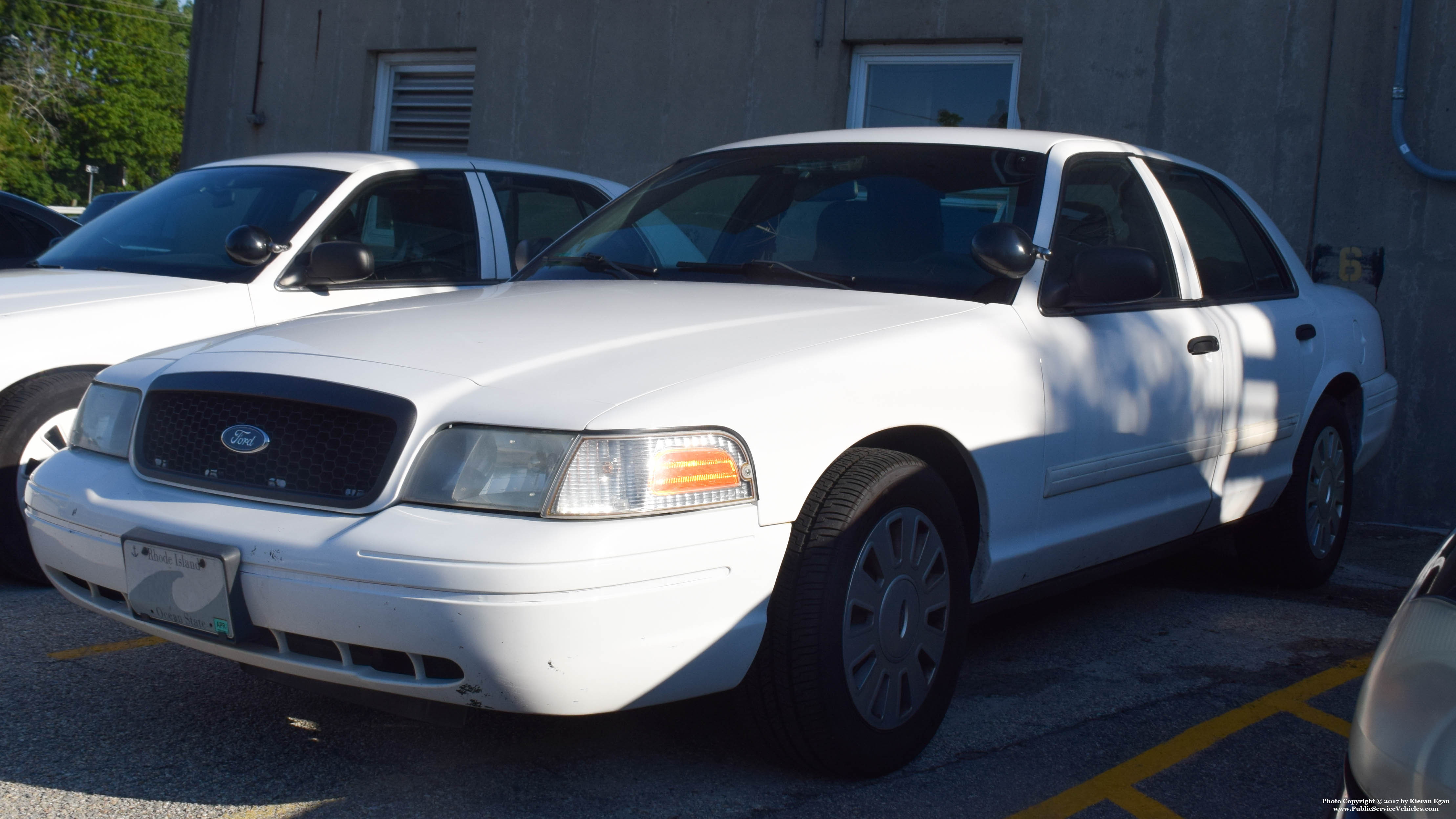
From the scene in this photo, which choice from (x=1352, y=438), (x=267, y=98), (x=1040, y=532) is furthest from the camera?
(x=267, y=98)

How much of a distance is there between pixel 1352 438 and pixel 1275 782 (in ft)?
8.69

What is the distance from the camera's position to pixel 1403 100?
681 cm

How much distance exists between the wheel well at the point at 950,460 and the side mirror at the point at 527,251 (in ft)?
5.57

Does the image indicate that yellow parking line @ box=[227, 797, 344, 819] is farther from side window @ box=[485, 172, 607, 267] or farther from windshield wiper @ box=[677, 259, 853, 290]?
side window @ box=[485, 172, 607, 267]

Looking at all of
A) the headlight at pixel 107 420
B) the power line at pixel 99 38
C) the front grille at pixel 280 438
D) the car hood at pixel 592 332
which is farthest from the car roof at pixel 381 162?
the power line at pixel 99 38

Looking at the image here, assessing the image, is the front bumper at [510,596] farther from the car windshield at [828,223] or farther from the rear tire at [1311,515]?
the rear tire at [1311,515]

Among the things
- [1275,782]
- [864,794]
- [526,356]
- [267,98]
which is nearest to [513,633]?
[526,356]

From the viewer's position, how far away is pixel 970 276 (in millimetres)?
3555

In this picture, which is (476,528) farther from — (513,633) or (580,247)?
(580,247)

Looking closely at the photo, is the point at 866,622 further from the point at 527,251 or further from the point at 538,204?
the point at 538,204

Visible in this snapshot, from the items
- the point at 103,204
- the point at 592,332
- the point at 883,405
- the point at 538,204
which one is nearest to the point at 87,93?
the point at 103,204

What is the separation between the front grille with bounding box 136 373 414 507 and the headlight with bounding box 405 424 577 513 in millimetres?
74

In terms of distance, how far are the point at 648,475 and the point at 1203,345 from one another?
231 cm

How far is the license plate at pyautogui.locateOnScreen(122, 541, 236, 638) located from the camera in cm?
259
